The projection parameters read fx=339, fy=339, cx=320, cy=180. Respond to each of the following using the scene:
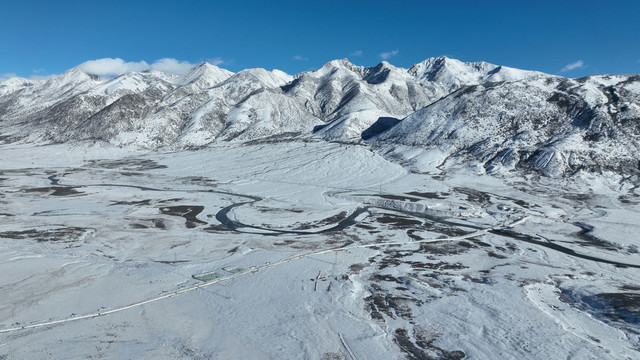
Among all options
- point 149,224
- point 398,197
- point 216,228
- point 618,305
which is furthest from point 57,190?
point 618,305

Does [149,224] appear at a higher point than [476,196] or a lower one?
lower

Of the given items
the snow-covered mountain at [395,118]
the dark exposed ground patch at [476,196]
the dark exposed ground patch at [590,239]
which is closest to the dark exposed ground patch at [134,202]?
the dark exposed ground patch at [476,196]

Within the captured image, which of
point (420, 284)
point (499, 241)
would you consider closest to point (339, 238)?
point (420, 284)

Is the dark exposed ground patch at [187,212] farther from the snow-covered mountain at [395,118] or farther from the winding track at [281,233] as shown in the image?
the snow-covered mountain at [395,118]

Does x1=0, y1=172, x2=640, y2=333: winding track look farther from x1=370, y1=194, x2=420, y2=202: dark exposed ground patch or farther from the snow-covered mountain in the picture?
the snow-covered mountain

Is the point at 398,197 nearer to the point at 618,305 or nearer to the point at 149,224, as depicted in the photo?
the point at 149,224

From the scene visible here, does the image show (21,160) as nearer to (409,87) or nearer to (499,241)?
(499,241)

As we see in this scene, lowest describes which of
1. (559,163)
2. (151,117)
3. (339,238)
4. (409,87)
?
(339,238)
